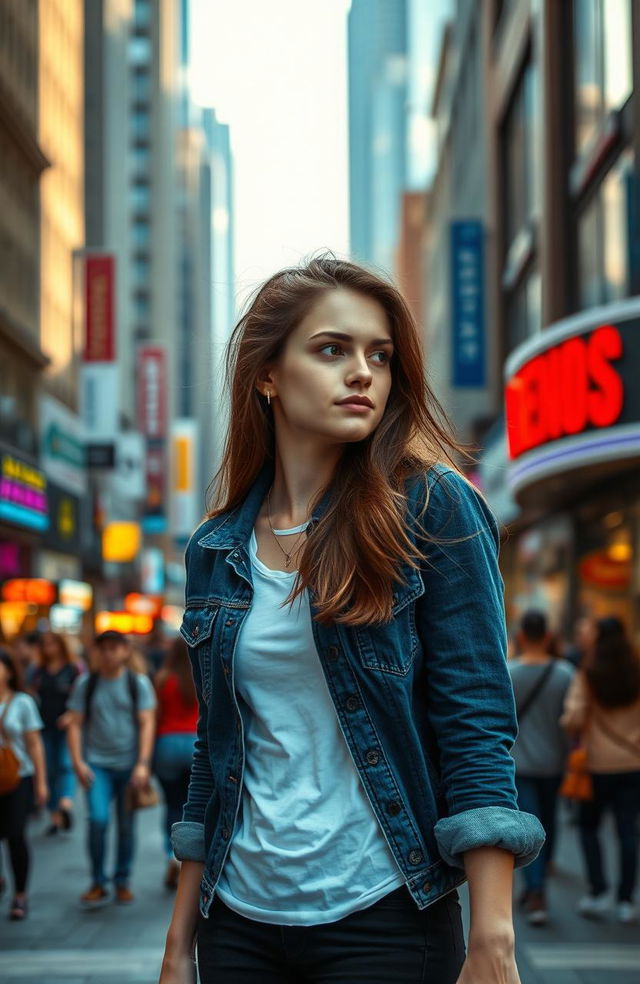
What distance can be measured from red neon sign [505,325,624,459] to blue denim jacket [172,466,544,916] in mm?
11919

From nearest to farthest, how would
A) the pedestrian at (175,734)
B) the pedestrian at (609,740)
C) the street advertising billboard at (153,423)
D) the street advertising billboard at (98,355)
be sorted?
the pedestrian at (609,740) → the pedestrian at (175,734) → the street advertising billboard at (98,355) → the street advertising billboard at (153,423)

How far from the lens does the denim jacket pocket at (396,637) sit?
2.29 m

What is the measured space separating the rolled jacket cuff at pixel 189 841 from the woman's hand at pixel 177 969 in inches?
6.6

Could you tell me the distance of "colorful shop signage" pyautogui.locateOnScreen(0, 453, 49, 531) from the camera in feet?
81.4

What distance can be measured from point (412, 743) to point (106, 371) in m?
36.3

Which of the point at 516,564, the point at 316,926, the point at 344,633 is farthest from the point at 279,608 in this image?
the point at 516,564

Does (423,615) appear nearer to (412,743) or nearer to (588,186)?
(412,743)

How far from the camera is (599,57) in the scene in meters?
19.7

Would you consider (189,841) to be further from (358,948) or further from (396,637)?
(396,637)

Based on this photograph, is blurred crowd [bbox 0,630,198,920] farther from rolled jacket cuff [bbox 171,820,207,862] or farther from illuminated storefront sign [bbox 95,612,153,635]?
illuminated storefront sign [bbox 95,612,153,635]

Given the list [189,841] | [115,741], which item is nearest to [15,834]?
[115,741]

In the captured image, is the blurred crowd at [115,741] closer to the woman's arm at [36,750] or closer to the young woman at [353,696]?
the woman's arm at [36,750]

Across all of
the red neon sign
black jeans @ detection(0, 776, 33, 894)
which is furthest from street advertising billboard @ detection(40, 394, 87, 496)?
black jeans @ detection(0, 776, 33, 894)

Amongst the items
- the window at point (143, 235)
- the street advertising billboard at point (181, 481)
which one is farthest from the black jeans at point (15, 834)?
the window at point (143, 235)
